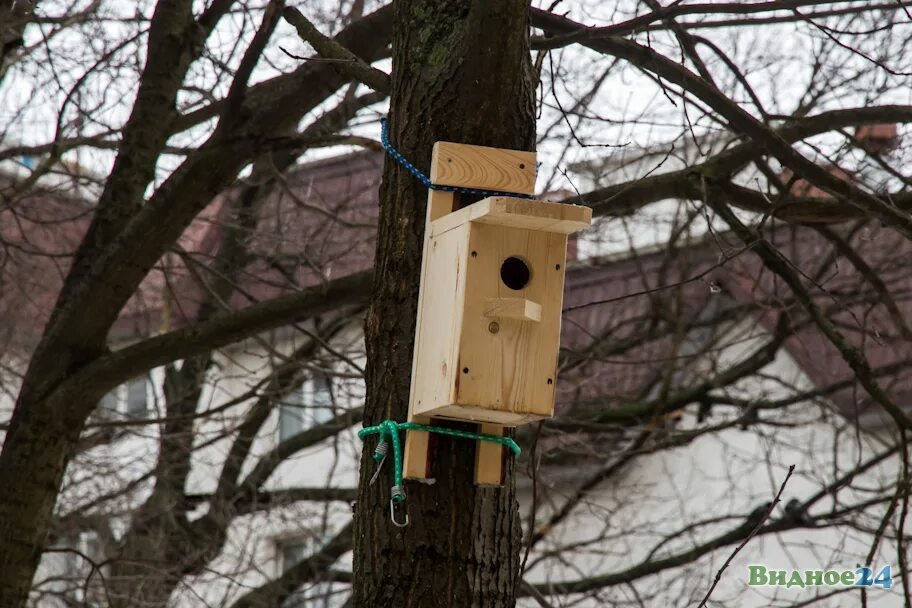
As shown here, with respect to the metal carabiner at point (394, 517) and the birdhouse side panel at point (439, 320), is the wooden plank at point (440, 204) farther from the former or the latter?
the metal carabiner at point (394, 517)

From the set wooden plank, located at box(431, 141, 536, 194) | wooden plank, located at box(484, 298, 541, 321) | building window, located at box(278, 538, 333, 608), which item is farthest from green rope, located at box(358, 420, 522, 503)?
building window, located at box(278, 538, 333, 608)

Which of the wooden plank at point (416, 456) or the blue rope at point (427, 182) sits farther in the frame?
the blue rope at point (427, 182)

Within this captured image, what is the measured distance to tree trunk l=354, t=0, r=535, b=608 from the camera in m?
2.62

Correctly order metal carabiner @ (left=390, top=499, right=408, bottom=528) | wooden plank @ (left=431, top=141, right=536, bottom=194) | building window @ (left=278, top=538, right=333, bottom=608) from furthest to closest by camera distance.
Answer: building window @ (left=278, top=538, right=333, bottom=608) → wooden plank @ (left=431, top=141, right=536, bottom=194) → metal carabiner @ (left=390, top=499, right=408, bottom=528)

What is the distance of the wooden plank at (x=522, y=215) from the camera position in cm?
263

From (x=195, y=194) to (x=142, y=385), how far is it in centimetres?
755

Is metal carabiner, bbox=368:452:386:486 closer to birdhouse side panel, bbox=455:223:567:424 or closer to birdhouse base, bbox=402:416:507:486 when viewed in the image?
birdhouse base, bbox=402:416:507:486

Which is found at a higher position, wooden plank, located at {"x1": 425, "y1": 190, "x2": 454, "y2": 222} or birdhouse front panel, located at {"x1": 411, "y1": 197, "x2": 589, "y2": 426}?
wooden plank, located at {"x1": 425, "y1": 190, "x2": 454, "y2": 222}

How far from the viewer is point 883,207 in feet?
13.1

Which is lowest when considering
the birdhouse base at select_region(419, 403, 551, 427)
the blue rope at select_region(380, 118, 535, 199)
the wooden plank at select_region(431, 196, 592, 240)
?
the birdhouse base at select_region(419, 403, 551, 427)

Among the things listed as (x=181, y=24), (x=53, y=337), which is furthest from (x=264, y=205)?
(x=53, y=337)

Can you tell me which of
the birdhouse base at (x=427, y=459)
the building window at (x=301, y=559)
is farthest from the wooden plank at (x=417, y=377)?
the building window at (x=301, y=559)

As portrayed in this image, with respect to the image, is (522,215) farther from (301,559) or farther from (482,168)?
(301,559)

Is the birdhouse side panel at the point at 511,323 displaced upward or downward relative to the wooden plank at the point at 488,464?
upward
